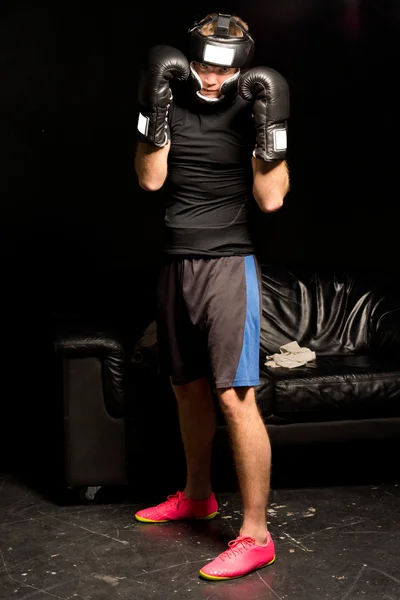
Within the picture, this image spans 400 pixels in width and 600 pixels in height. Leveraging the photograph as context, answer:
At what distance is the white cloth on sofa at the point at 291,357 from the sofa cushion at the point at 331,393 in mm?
141

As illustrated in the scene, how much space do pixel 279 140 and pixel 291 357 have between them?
1.48 meters

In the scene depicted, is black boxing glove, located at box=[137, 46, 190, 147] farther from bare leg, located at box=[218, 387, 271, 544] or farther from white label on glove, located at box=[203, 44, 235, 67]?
bare leg, located at box=[218, 387, 271, 544]

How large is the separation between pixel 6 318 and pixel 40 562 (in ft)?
6.84

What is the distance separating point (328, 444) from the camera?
13.1 feet

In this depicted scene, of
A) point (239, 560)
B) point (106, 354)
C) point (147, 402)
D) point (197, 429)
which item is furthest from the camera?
point (147, 402)

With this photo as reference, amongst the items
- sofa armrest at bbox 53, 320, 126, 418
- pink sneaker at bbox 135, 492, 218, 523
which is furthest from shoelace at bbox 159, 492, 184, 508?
sofa armrest at bbox 53, 320, 126, 418

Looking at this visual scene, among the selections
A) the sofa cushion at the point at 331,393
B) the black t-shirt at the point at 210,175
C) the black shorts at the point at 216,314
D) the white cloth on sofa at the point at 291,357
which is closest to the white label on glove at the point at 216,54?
the black t-shirt at the point at 210,175

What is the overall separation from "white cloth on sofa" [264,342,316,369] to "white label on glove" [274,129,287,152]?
140cm

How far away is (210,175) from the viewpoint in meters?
3.19

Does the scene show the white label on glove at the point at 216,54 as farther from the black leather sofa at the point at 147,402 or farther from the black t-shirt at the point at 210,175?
the black leather sofa at the point at 147,402

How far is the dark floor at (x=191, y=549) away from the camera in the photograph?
119 inches

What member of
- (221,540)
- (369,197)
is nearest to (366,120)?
(369,197)

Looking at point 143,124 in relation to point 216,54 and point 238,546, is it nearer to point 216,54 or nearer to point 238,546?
point 216,54

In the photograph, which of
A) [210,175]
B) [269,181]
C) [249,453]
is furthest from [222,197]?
[249,453]
